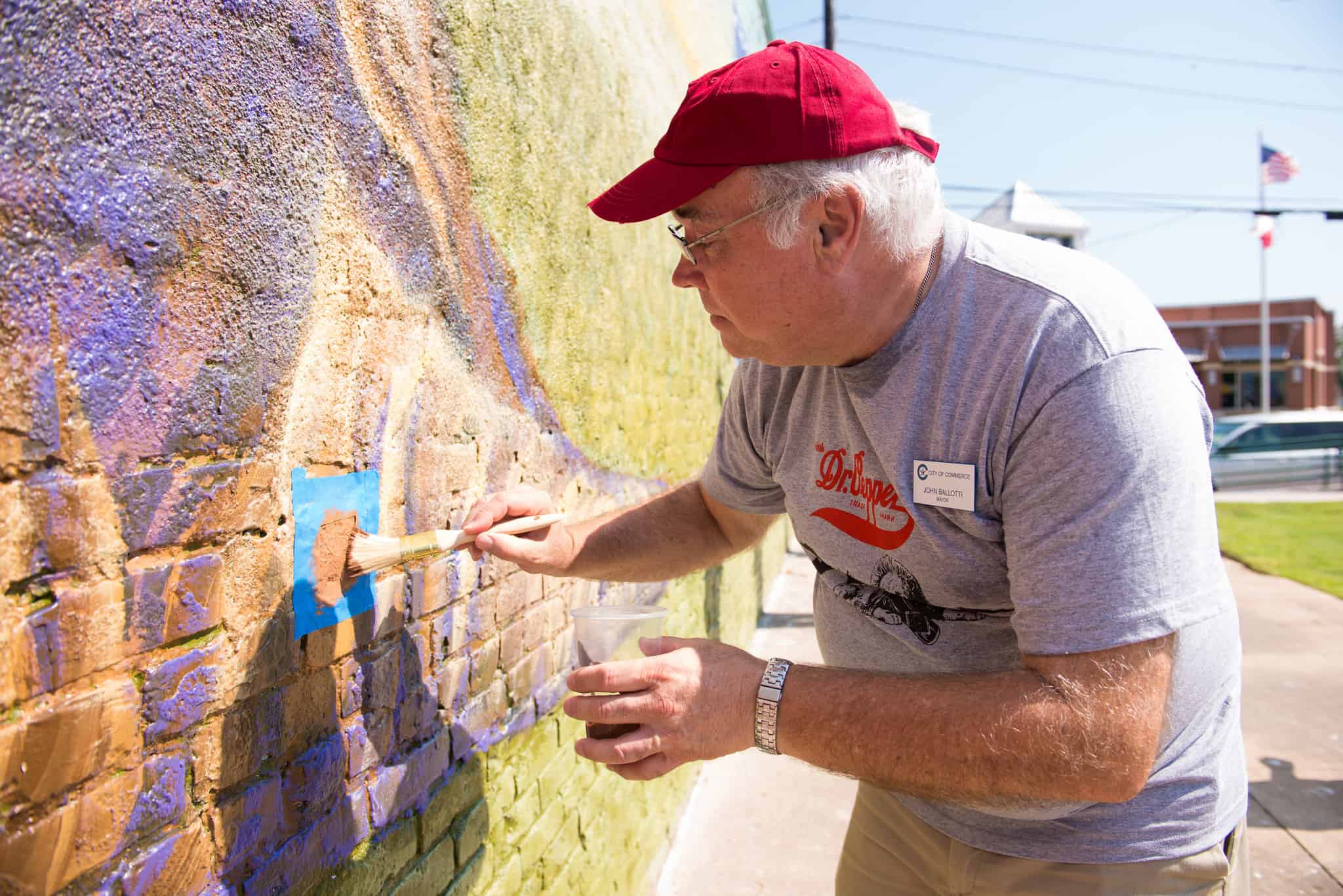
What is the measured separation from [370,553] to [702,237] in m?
0.81

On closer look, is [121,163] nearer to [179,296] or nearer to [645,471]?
[179,296]

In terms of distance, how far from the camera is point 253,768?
4.01ft

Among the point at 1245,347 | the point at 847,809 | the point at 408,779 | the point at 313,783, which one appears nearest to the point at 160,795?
the point at 313,783

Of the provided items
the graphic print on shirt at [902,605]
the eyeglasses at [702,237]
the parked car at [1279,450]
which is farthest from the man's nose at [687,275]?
the parked car at [1279,450]

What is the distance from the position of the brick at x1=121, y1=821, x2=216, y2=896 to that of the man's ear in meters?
1.28

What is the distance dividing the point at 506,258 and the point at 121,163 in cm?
111

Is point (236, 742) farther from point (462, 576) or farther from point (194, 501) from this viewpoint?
point (462, 576)

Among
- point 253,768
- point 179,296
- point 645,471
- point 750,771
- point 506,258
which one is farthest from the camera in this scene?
point 750,771

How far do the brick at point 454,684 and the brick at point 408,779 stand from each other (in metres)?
0.06

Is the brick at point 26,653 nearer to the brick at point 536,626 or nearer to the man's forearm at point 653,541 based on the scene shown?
the man's forearm at point 653,541

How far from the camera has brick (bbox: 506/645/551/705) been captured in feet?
7.29

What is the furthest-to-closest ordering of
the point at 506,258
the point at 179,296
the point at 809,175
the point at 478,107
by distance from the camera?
the point at 506,258 → the point at 478,107 → the point at 809,175 → the point at 179,296

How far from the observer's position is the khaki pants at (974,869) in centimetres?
155

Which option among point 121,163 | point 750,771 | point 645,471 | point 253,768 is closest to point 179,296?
point 121,163
